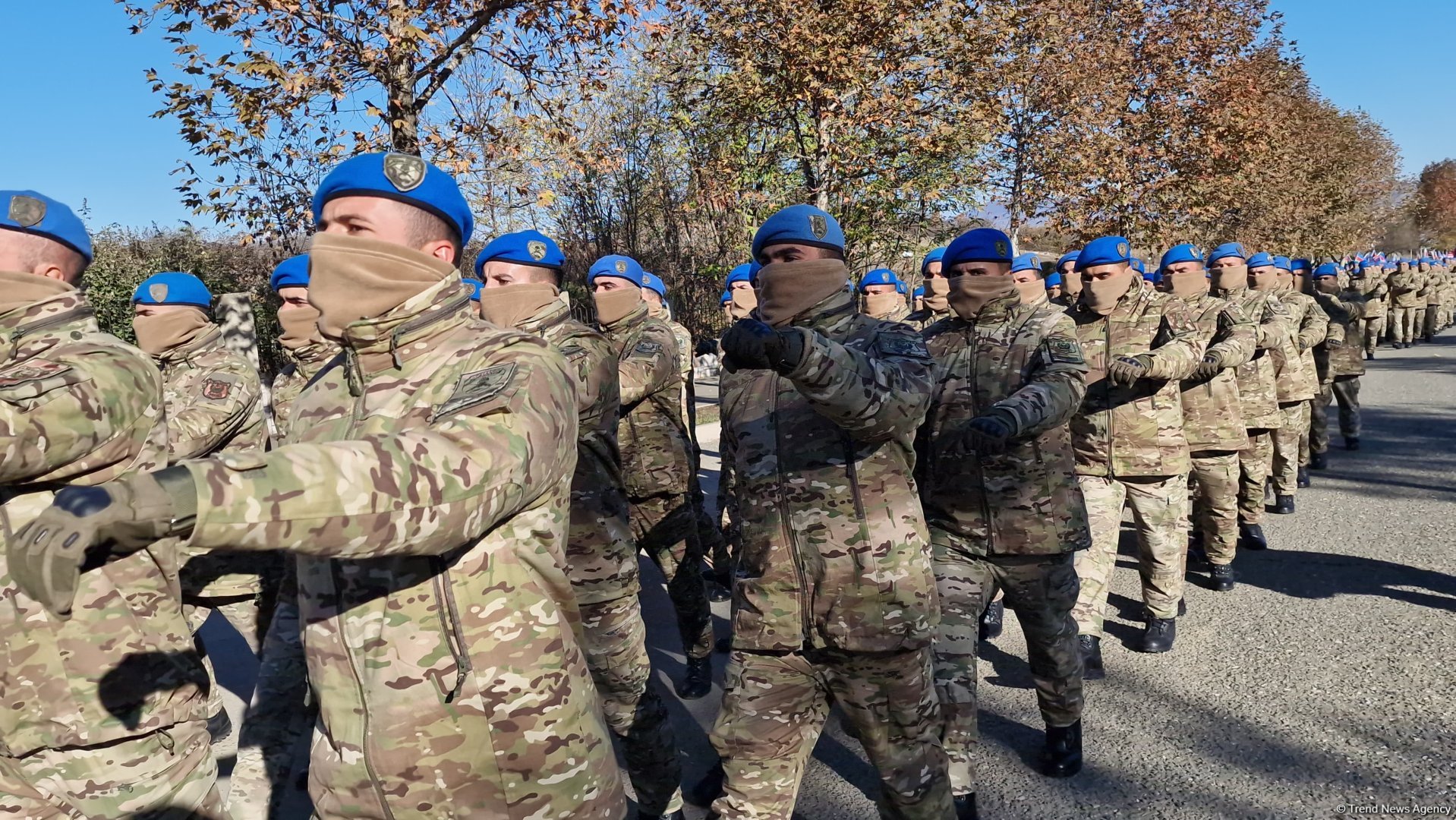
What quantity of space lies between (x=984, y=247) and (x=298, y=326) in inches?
128

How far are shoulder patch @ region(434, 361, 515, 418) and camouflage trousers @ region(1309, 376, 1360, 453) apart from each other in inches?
399

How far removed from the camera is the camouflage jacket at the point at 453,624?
1.77 metres

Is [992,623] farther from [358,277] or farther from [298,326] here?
[358,277]

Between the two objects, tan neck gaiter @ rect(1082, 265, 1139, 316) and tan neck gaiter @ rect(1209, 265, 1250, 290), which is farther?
tan neck gaiter @ rect(1209, 265, 1250, 290)

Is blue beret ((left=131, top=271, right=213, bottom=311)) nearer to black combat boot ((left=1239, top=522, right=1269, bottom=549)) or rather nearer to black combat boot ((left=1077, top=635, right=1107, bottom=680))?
black combat boot ((left=1077, top=635, right=1107, bottom=680))

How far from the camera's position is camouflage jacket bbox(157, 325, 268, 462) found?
155 inches

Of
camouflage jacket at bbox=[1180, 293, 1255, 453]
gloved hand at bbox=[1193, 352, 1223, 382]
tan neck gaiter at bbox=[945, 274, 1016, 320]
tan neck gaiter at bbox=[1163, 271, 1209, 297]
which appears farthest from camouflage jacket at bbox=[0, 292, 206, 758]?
tan neck gaiter at bbox=[1163, 271, 1209, 297]

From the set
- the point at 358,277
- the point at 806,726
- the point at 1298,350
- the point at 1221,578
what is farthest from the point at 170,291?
the point at 1298,350

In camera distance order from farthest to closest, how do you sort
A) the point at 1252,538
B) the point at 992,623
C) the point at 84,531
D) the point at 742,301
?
the point at 742,301
the point at 1252,538
the point at 992,623
the point at 84,531

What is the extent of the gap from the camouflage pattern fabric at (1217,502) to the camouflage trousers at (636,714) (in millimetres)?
4276

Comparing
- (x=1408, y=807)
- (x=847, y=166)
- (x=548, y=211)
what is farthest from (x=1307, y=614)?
(x=548, y=211)

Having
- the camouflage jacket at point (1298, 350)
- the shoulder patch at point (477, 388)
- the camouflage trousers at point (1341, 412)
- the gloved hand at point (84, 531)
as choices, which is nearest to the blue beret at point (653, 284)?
the shoulder patch at point (477, 388)

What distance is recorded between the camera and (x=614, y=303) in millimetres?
4824

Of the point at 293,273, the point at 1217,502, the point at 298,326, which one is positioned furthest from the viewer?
the point at 1217,502
